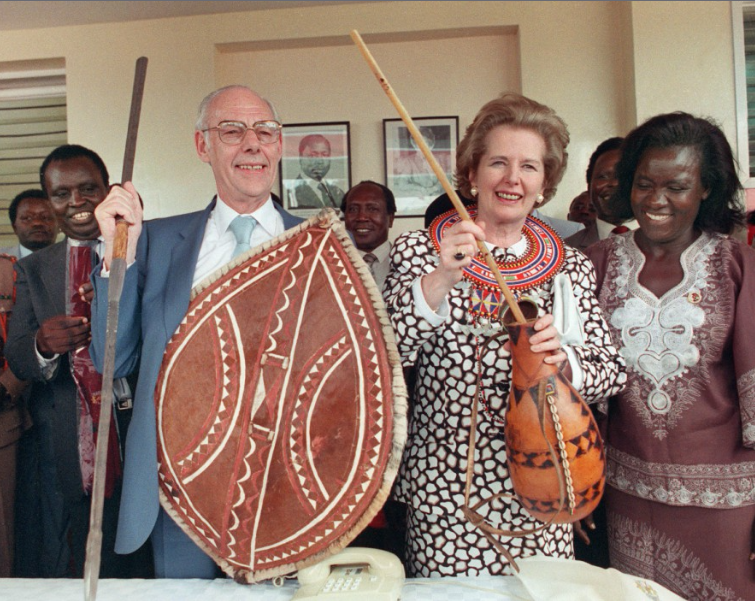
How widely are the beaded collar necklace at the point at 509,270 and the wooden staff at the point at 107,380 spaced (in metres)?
0.70

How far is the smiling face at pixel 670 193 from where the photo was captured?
1.65 m

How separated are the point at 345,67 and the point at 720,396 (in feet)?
13.6

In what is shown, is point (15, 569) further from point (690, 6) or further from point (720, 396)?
point (690, 6)

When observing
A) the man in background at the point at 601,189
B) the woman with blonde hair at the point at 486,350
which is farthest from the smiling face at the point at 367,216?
the woman with blonde hair at the point at 486,350

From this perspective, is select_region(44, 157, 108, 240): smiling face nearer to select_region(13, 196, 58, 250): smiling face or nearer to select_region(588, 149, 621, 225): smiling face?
select_region(13, 196, 58, 250): smiling face

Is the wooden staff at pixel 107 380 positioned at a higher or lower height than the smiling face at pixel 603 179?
lower

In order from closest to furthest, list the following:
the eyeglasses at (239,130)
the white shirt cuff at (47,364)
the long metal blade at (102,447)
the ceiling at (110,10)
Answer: the long metal blade at (102,447), the eyeglasses at (239,130), the white shirt cuff at (47,364), the ceiling at (110,10)

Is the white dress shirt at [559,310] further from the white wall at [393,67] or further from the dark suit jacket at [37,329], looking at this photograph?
the white wall at [393,67]

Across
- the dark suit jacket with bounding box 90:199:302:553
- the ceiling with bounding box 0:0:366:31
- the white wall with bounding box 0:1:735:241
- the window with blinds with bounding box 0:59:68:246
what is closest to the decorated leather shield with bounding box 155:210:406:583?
the dark suit jacket with bounding box 90:199:302:553

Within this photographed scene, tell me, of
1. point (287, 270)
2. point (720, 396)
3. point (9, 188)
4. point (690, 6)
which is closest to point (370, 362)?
point (287, 270)

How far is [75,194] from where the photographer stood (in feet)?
7.03

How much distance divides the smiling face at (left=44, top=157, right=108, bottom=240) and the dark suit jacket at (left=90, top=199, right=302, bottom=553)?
25.8 inches

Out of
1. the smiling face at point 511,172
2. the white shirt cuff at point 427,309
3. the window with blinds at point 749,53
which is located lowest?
the white shirt cuff at point 427,309

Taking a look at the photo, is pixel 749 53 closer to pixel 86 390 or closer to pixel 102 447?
pixel 86 390
